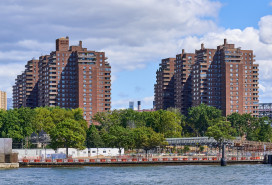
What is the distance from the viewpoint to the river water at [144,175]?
148 m

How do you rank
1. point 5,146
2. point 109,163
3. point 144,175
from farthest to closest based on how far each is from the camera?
point 109,163 < point 5,146 < point 144,175

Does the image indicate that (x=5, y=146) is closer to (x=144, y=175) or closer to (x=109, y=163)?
(x=109, y=163)

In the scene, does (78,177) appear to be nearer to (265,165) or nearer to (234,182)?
(234,182)

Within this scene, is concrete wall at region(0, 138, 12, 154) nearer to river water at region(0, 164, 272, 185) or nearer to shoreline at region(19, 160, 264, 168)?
shoreline at region(19, 160, 264, 168)

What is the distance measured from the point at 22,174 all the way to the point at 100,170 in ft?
79.7

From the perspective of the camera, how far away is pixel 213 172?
170 metres

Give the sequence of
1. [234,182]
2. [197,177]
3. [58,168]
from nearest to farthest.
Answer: [234,182] → [197,177] → [58,168]

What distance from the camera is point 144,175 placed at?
537ft

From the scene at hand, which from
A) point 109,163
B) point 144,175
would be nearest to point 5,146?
point 109,163

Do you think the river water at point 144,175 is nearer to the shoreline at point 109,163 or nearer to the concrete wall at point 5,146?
the shoreline at point 109,163

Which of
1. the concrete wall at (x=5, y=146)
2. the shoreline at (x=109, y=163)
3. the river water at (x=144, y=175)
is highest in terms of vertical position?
the concrete wall at (x=5, y=146)

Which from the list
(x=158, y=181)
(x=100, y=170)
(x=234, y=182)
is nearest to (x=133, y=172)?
(x=100, y=170)

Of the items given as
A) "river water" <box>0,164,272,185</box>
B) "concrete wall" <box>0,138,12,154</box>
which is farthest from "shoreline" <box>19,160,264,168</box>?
"concrete wall" <box>0,138,12,154</box>

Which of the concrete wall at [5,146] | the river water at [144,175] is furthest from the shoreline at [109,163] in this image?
the concrete wall at [5,146]
